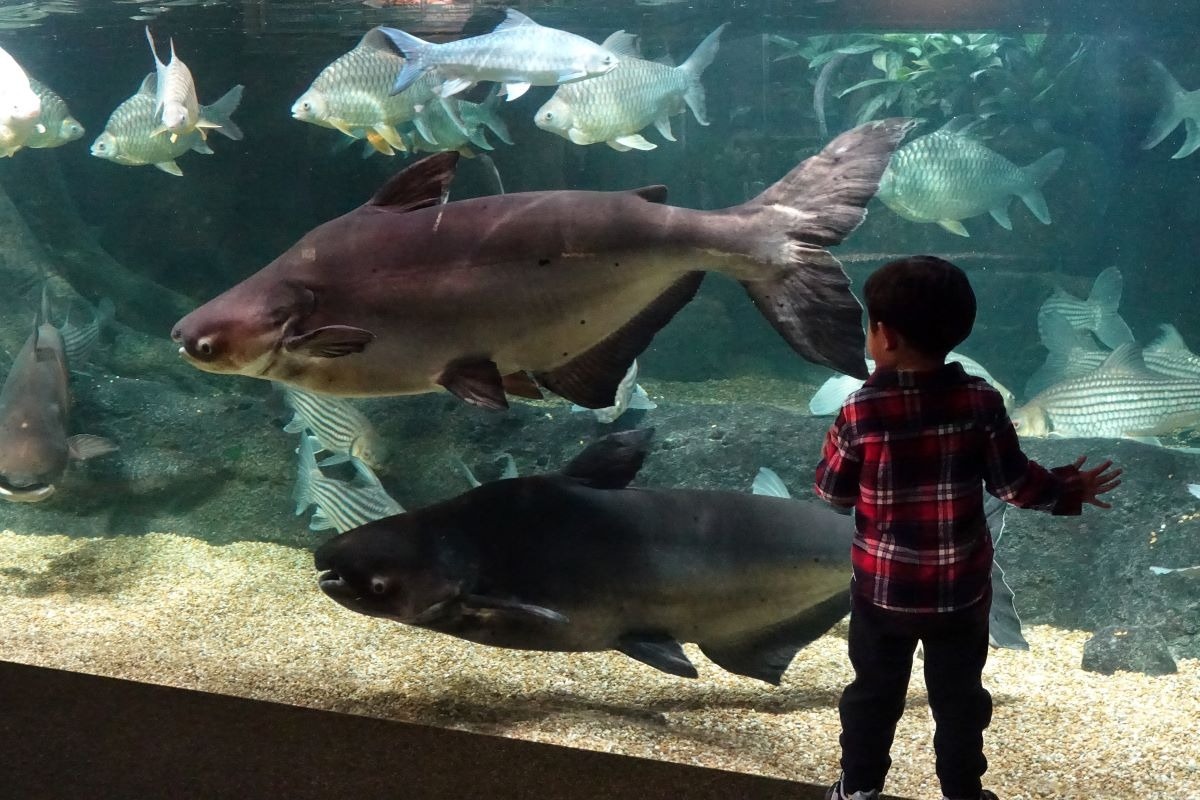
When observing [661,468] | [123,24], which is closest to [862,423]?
[661,468]

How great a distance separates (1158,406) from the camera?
4406mm

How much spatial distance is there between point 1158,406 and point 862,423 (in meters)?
3.37

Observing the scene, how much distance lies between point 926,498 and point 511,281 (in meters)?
1.10

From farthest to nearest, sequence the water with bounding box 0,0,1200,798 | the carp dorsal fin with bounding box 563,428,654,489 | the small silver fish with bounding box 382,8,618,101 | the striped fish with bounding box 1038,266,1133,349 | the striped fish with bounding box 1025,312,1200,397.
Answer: the striped fish with bounding box 1038,266,1133,349, the striped fish with bounding box 1025,312,1200,397, the small silver fish with bounding box 382,8,618,101, the water with bounding box 0,0,1200,798, the carp dorsal fin with bounding box 563,428,654,489

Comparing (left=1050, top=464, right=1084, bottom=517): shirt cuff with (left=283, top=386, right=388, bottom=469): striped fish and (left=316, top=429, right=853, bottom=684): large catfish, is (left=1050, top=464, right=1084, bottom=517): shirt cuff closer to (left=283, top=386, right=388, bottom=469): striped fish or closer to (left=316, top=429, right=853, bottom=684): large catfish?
(left=316, top=429, right=853, bottom=684): large catfish

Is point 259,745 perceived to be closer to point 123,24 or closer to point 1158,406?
point 1158,406

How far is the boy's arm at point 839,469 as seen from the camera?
1.99 meters

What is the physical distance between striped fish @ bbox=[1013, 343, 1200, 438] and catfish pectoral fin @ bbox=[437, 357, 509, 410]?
3.61 meters

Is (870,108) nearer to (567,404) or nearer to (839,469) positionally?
(567,404)

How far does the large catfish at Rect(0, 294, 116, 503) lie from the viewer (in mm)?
4191

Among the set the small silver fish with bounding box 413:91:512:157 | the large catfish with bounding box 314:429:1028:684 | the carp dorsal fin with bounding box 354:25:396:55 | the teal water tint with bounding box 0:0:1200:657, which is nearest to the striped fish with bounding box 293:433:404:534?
the large catfish with bounding box 314:429:1028:684

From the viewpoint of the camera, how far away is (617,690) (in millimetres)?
2871

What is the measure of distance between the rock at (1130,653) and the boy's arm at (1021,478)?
165 centimetres

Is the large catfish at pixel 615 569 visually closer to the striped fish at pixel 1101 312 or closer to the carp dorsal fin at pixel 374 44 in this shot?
the carp dorsal fin at pixel 374 44
